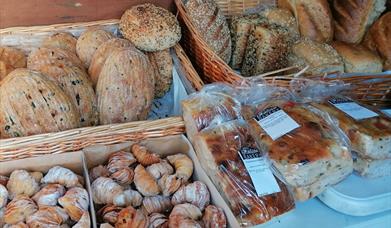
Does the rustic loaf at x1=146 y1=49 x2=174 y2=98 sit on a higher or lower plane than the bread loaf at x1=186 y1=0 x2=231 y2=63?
lower

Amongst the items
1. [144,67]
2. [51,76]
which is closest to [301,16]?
[144,67]

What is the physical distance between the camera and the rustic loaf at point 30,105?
1038 mm

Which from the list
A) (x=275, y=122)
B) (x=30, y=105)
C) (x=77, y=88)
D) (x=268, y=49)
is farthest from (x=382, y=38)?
(x=30, y=105)

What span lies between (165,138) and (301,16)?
0.73m

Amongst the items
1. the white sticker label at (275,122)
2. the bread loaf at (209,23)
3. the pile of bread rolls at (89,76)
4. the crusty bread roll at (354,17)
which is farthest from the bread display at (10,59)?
the crusty bread roll at (354,17)

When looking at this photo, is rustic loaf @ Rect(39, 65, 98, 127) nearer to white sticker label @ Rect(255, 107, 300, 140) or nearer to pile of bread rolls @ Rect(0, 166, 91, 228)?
pile of bread rolls @ Rect(0, 166, 91, 228)

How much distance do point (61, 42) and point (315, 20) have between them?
0.89 meters

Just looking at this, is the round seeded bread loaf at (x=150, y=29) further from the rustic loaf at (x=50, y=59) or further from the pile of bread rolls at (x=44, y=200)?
the pile of bread rolls at (x=44, y=200)

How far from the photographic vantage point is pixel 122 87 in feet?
3.85

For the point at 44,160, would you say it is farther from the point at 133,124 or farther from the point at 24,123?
the point at 133,124

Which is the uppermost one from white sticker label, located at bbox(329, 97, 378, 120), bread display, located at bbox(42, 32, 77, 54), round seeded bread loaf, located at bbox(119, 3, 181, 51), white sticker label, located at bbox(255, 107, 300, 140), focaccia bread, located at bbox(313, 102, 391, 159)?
round seeded bread loaf, located at bbox(119, 3, 181, 51)

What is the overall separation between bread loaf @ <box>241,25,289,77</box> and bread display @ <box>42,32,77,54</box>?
61cm

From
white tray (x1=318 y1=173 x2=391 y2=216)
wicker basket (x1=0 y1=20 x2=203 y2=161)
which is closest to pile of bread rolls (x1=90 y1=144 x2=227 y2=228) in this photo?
wicker basket (x1=0 y1=20 x2=203 y2=161)

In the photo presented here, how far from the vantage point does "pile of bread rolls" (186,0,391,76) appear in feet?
4.39
